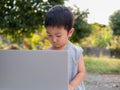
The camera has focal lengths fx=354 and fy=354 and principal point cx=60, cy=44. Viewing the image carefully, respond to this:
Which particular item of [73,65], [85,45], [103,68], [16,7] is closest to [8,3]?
[16,7]

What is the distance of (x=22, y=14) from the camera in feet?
21.9

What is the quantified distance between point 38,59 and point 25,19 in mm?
5747

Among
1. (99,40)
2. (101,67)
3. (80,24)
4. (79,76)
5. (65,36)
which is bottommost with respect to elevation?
(101,67)

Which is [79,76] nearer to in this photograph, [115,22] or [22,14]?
[22,14]

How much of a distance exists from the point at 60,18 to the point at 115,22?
12283mm

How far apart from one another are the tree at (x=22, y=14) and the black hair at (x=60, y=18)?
520 cm

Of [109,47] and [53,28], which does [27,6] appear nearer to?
[53,28]

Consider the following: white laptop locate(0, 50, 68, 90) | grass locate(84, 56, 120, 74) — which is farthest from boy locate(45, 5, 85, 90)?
grass locate(84, 56, 120, 74)

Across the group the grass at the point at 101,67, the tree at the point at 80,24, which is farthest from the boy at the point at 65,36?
the grass at the point at 101,67

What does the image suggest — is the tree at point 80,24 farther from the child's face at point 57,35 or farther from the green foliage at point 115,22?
the child's face at point 57,35

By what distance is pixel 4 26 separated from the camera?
6.60m

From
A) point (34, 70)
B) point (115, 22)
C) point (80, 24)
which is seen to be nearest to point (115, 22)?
point (115, 22)

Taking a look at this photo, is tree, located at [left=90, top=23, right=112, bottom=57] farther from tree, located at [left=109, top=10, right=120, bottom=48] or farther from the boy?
the boy

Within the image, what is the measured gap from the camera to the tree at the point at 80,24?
7.54 m
